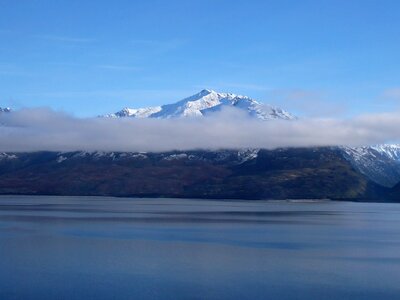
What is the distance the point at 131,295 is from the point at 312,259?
767 inches

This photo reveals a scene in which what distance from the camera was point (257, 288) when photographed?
37.1 metres

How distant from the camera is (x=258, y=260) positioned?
4869 centimetres

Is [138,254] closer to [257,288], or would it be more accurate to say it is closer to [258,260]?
[258,260]

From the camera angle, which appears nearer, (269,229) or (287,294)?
(287,294)

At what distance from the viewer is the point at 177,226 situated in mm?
82250

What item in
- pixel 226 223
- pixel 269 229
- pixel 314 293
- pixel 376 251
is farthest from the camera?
pixel 226 223

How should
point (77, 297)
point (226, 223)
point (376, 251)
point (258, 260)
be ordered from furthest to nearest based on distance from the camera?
point (226, 223), point (376, 251), point (258, 260), point (77, 297)

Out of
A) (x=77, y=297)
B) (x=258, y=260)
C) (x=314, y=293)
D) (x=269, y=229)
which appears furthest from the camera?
(x=269, y=229)

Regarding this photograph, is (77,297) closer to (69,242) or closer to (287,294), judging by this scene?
(287,294)

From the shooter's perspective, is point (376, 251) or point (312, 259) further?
point (376, 251)

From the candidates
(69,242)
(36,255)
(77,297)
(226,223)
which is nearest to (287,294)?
(77,297)

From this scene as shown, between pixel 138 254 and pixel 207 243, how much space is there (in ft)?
33.4

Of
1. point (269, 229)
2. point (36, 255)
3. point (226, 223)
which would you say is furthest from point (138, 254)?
point (226, 223)

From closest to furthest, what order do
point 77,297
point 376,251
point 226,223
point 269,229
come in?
point 77,297 → point 376,251 → point 269,229 → point 226,223
